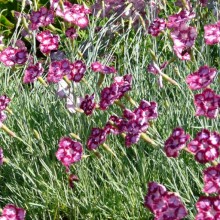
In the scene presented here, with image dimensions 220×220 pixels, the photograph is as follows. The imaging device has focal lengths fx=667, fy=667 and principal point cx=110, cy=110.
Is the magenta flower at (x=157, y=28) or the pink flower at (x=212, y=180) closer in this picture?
the pink flower at (x=212, y=180)

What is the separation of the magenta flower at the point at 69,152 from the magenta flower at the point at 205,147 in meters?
0.42

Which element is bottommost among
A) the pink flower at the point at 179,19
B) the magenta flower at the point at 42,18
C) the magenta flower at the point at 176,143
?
the magenta flower at the point at 42,18

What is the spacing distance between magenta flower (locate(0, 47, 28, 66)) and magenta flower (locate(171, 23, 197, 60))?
495 millimetres

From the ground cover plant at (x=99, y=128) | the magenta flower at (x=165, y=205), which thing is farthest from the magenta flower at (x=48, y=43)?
the magenta flower at (x=165, y=205)

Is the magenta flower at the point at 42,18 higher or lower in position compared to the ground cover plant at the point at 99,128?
higher

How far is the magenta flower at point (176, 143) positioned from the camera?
57.4 inches

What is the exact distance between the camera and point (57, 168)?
2229mm

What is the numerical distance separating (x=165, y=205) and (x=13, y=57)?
0.81m

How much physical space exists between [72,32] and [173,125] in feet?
1.48

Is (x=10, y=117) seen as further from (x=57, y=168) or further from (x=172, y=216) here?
(x=172, y=216)

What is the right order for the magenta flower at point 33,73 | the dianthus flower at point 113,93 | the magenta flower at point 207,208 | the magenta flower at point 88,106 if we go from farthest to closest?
the magenta flower at point 33,73
the magenta flower at point 88,106
the dianthus flower at point 113,93
the magenta flower at point 207,208

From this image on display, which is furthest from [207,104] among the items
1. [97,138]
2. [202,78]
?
[97,138]

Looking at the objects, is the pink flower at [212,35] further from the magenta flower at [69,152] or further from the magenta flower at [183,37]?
the magenta flower at [69,152]

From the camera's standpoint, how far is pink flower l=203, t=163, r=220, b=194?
4.59 ft
